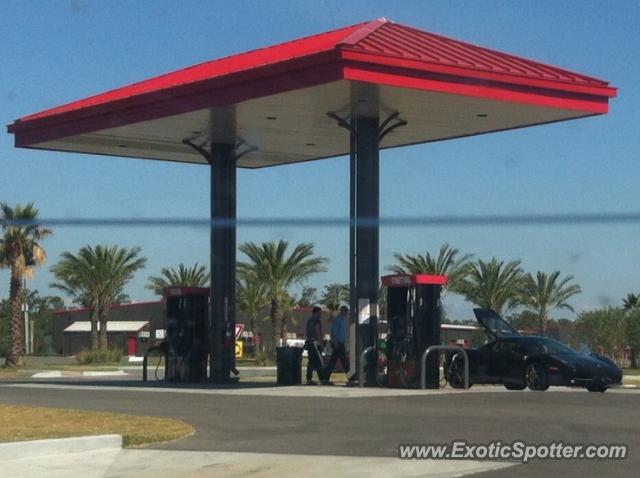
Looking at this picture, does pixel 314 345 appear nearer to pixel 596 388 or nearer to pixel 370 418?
pixel 596 388

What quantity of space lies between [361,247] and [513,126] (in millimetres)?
4942

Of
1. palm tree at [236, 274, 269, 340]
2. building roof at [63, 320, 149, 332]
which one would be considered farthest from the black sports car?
building roof at [63, 320, 149, 332]

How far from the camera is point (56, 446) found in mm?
11617

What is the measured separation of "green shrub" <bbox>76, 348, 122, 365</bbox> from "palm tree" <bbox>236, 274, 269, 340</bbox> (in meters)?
9.24

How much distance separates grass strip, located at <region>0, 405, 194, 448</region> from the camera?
12625mm

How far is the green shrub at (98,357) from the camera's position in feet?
166

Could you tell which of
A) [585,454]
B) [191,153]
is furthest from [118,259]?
[585,454]

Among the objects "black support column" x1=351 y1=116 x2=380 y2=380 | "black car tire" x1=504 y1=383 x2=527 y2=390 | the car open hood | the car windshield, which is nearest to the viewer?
the car windshield

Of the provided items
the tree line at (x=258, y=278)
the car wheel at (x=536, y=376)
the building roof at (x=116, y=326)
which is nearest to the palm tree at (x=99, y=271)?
the tree line at (x=258, y=278)

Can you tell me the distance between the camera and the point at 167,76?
91.8 ft

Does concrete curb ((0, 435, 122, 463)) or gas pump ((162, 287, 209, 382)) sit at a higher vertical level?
gas pump ((162, 287, 209, 382))

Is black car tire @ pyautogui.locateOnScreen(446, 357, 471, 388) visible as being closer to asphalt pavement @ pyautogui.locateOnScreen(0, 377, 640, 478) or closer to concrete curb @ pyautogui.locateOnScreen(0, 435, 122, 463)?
asphalt pavement @ pyautogui.locateOnScreen(0, 377, 640, 478)

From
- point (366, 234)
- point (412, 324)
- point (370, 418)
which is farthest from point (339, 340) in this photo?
point (370, 418)

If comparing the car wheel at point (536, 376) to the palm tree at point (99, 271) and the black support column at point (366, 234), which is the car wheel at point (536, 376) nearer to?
the black support column at point (366, 234)
